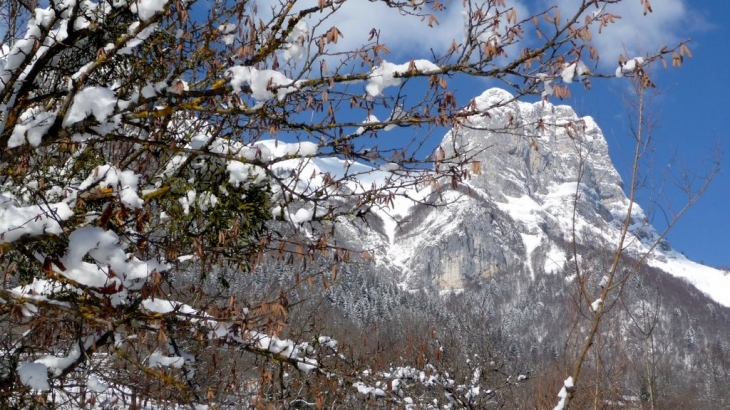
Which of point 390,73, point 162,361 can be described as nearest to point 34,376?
point 162,361

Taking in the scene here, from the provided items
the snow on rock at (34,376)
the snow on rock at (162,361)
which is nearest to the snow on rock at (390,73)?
the snow on rock at (162,361)

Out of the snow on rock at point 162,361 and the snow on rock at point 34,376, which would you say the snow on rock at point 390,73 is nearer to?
the snow on rock at point 162,361

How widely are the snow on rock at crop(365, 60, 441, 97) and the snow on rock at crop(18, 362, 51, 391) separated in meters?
2.36

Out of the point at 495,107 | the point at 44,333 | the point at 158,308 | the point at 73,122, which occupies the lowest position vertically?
the point at 44,333

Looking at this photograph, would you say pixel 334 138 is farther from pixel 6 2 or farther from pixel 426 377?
pixel 426 377

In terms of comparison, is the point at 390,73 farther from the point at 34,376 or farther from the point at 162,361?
the point at 34,376

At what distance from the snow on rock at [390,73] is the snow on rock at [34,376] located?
7.74 feet

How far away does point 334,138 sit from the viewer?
3.33m

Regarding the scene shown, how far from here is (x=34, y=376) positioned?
334cm

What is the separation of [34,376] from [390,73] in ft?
8.30

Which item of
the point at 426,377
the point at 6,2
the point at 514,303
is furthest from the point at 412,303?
the point at 514,303

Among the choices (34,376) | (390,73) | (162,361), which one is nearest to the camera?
(390,73)

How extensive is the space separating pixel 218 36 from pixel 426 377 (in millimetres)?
8791

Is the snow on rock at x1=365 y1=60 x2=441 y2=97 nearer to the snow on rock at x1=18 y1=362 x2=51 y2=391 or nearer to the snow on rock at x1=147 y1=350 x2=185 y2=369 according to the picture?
the snow on rock at x1=147 y1=350 x2=185 y2=369
